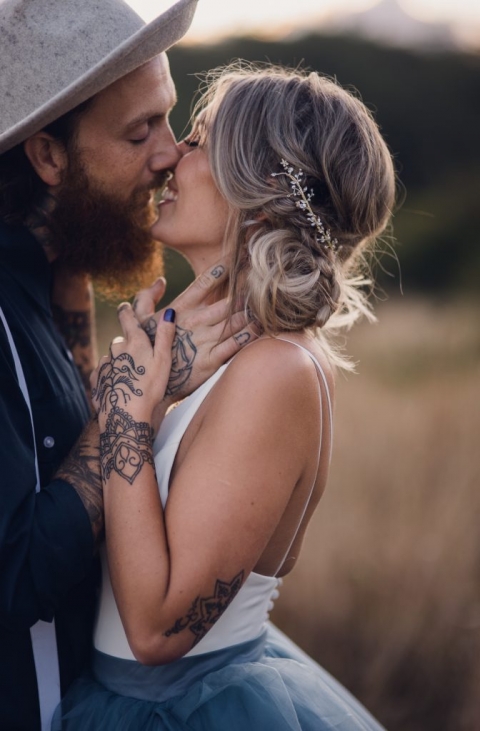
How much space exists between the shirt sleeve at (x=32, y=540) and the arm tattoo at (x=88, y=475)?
32mm

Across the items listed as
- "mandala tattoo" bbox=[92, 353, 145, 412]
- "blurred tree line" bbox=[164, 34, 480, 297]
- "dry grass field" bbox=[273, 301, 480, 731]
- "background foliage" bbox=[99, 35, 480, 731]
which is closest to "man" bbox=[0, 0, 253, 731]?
"mandala tattoo" bbox=[92, 353, 145, 412]

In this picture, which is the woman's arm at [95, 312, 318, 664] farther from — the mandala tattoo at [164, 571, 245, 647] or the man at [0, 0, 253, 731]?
the man at [0, 0, 253, 731]

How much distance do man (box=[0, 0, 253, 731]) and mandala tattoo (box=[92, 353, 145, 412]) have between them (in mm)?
107

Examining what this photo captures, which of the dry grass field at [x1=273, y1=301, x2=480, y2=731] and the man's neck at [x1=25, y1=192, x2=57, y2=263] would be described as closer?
the man's neck at [x1=25, y1=192, x2=57, y2=263]

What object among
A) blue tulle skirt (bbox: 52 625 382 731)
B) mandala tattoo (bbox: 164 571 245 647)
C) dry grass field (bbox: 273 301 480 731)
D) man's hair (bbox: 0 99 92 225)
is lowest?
dry grass field (bbox: 273 301 480 731)

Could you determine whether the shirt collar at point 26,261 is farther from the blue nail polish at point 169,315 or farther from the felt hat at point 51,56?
the blue nail polish at point 169,315

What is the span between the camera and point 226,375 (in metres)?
2.12

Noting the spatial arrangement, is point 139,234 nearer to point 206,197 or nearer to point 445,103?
point 206,197

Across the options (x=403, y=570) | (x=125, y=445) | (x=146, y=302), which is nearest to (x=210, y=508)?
(x=125, y=445)

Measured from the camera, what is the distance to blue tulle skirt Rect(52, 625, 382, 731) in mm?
2121

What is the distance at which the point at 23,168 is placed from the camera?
275 centimetres

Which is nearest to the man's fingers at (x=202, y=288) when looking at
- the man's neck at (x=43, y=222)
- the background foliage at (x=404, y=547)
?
the man's neck at (x=43, y=222)

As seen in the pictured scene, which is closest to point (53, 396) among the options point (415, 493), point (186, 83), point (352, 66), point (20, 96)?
point (20, 96)

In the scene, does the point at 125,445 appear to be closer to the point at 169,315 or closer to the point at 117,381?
the point at 117,381
